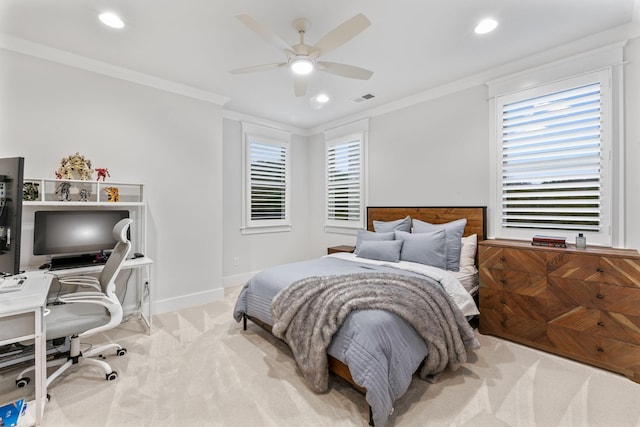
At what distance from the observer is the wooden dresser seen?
87.4 inches

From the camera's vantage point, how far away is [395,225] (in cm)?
393

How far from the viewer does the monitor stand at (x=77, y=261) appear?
2686 millimetres

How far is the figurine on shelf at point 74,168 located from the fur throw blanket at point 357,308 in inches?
92.4

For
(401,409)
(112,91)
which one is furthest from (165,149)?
(401,409)

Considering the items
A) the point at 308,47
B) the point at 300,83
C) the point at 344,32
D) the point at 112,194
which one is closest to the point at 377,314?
the point at 344,32

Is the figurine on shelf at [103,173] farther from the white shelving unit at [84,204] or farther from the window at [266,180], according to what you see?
the window at [266,180]

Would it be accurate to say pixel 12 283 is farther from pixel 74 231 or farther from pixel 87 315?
pixel 74 231

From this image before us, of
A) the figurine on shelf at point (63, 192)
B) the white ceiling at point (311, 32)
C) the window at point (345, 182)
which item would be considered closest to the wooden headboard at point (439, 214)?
the window at point (345, 182)

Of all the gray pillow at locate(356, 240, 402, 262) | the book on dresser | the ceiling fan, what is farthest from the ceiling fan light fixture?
the book on dresser

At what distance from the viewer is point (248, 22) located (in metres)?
1.93

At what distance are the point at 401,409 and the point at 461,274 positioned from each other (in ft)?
5.34

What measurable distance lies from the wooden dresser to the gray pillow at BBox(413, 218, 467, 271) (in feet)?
0.88

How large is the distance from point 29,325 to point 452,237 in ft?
11.7

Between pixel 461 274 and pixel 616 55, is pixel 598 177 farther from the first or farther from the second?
pixel 461 274
